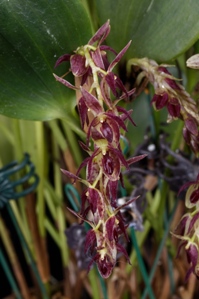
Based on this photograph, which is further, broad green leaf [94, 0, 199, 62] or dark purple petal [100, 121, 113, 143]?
broad green leaf [94, 0, 199, 62]

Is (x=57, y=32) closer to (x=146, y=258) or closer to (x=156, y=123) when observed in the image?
(x=156, y=123)

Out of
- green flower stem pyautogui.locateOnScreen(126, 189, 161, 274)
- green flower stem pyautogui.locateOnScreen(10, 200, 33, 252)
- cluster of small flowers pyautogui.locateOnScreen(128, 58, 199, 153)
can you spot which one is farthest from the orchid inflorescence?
green flower stem pyautogui.locateOnScreen(10, 200, 33, 252)

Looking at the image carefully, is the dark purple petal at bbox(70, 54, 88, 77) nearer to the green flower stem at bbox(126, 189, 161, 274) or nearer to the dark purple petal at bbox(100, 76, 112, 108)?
the dark purple petal at bbox(100, 76, 112, 108)

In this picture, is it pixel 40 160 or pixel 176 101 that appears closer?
pixel 176 101

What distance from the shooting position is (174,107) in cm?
37

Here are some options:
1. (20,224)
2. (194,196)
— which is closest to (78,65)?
(194,196)

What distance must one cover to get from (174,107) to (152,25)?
0.09m

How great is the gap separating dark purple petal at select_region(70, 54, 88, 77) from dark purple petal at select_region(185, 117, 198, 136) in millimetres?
85

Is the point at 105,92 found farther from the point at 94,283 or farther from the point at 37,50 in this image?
the point at 94,283

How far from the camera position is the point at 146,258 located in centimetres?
75

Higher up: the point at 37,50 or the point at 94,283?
the point at 37,50

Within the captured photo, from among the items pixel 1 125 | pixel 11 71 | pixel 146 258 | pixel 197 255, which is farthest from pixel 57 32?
pixel 146 258

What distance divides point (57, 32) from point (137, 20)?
8 centimetres

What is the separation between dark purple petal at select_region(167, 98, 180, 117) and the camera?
1.21 feet
